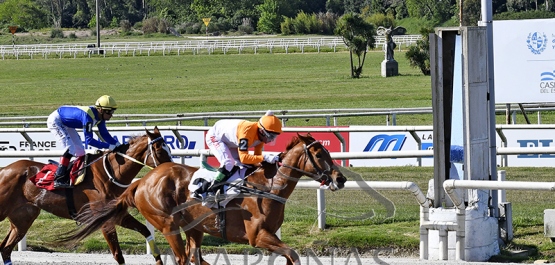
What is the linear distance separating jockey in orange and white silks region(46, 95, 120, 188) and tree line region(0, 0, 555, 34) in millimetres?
52768

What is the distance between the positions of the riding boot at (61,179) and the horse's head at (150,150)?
599mm

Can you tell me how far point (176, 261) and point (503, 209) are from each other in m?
3.02

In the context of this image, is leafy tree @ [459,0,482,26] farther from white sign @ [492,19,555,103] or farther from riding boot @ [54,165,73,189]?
riding boot @ [54,165,73,189]

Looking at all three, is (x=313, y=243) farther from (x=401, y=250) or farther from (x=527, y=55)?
(x=527, y=55)

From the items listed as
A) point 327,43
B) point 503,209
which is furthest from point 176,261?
point 327,43

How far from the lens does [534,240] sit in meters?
8.09

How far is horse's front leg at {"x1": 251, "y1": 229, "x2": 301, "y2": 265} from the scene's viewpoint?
21.3 ft

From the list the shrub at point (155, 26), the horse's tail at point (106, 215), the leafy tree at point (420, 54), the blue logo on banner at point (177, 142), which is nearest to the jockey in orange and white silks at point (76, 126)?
the horse's tail at point (106, 215)

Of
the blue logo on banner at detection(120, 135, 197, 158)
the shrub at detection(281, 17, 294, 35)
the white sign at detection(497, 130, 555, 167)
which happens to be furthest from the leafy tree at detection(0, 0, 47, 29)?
the white sign at detection(497, 130, 555, 167)

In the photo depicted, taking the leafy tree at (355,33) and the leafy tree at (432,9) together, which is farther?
the leafy tree at (432,9)

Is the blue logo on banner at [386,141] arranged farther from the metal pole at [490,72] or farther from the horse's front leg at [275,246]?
the horse's front leg at [275,246]

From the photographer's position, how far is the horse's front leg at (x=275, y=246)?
21.3 feet

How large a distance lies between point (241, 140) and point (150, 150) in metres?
1.70

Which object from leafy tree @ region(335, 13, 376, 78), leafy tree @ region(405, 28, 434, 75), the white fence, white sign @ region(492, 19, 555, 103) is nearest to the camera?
white sign @ region(492, 19, 555, 103)
